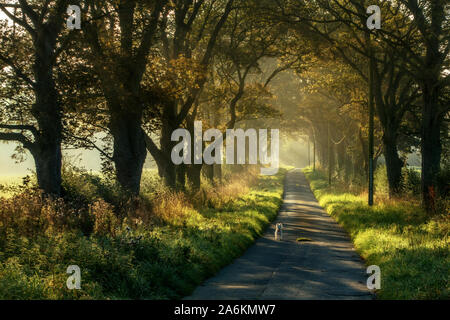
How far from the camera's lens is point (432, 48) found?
1900cm

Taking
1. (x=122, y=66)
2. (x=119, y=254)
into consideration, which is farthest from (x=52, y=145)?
(x=119, y=254)

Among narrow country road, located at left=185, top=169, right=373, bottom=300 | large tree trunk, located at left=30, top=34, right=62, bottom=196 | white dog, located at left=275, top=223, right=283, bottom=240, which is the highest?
large tree trunk, located at left=30, top=34, right=62, bottom=196

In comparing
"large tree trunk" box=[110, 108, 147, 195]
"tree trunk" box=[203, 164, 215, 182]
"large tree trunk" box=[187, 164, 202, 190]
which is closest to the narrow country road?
"large tree trunk" box=[110, 108, 147, 195]

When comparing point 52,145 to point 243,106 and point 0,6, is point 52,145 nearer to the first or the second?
point 0,6

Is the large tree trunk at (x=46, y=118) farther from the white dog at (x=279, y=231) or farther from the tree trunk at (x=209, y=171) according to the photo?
the tree trunk at (x=209, y=171)

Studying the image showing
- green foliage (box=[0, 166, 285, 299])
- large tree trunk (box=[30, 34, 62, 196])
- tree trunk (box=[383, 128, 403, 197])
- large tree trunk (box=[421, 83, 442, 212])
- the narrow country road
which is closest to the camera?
green foliage (box=[0, 166, 285, 299])

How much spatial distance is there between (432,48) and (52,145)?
15.3 metres

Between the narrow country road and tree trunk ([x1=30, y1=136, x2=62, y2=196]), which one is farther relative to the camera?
tree trunk ([x1=30, y1=136, x2=62, y2=196])

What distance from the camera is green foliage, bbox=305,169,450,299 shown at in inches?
350

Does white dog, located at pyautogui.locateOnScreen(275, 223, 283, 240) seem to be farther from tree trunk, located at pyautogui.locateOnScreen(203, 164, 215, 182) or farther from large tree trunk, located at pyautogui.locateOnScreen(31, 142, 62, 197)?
tree trunk, located at pyautogui.locateOnScreen(203, 164, 215, 182)

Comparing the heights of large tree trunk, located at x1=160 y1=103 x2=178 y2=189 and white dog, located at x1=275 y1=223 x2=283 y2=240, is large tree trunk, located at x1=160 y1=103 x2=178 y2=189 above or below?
above

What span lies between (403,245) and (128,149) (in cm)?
1032

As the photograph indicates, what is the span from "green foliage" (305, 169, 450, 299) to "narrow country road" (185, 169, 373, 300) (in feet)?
1.59

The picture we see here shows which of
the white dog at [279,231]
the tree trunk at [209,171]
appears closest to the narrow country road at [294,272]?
the white dog at [279,231]
